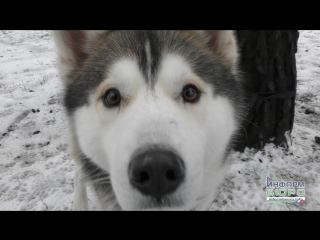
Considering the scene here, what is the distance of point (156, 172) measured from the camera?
1.42 meters

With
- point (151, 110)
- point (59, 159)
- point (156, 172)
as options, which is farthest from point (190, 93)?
point (59, 159)

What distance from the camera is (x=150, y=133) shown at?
1.57 meters

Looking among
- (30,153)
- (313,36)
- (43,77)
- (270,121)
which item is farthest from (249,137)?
(313,36)

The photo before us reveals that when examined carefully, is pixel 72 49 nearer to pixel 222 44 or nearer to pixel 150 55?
pixel 150 55

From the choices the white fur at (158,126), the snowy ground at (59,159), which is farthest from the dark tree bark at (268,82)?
the white fur at (158,126)

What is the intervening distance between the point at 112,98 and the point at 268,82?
252cm

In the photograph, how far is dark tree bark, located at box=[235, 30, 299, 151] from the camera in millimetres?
3293

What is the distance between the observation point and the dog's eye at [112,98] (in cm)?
192

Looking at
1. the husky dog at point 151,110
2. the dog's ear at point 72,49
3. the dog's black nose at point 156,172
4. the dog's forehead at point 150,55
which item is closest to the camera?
the dog's black nose at point 156,172

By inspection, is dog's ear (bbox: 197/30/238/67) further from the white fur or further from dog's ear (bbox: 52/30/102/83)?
dog's ear (bbox: 52/30/102/83)

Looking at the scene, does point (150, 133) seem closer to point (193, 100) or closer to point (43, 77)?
point (193, 100)

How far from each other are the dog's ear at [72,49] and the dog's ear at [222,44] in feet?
3.58

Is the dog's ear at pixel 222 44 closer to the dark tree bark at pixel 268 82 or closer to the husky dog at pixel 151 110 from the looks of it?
the husky dog at pixel 151 110

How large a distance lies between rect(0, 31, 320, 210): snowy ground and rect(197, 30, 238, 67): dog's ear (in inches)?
50.7
